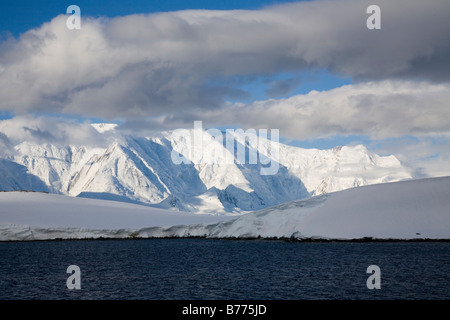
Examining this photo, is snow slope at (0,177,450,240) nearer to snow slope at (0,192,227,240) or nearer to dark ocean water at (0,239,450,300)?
snow slope at (0,192,227,240)

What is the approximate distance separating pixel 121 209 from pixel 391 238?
91.1m

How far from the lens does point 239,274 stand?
6575cm

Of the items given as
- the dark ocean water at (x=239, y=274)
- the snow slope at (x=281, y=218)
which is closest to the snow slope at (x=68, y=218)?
the snow slope at (x=281, y=218)

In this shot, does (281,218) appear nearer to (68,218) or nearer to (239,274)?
(68,218)

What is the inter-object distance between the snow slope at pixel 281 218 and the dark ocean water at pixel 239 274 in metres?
13.4

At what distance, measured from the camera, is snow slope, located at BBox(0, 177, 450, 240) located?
4380 inches

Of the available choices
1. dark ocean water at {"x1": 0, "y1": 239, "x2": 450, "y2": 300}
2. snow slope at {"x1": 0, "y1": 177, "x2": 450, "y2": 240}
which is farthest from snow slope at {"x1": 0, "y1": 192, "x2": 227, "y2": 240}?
dark ocean water at {"x1": 0, "y1": 239, "x2": 450, "y2": 300}

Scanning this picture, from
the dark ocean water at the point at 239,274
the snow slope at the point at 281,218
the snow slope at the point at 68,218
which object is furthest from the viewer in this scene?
the snow slope at the point at 68,218

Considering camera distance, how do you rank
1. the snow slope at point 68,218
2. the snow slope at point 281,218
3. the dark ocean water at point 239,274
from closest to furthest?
the dark ocean water at point 239,274
the snow slope at point 281,218
the snow slope at point 68,218

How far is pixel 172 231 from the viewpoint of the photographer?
508 feet

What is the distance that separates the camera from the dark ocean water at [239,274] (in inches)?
2013

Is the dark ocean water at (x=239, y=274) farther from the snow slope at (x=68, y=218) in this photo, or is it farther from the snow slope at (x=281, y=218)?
the snow slope at (x=68, y=218)

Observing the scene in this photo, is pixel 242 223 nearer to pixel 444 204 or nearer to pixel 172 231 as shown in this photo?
pixel 172 231
